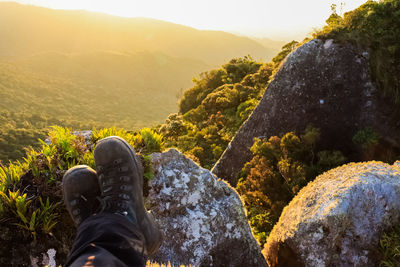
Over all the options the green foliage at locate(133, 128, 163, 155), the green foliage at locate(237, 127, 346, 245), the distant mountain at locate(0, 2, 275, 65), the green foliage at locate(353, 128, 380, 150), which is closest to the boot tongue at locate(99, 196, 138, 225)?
the green foliage at locate(133, 128, 163, 155)

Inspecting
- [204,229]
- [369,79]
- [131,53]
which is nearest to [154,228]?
[204,229]

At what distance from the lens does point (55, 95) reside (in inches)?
2500

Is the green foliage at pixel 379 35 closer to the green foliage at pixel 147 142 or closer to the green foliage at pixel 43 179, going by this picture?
the green foliage at pixel 147 142

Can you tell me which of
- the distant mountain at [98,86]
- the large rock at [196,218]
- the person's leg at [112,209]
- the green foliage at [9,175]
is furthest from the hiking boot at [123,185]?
the distant mountain at [98,86]

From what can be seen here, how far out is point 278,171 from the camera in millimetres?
8320

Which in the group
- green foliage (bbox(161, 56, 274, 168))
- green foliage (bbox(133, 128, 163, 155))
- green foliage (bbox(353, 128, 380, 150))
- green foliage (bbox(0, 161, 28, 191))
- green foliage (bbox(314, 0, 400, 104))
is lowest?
green foliage (bbox(161, 56, 274, 168))

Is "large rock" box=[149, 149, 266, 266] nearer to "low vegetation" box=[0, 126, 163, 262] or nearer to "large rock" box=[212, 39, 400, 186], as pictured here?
"low vegetation" box=[0, 126, 163, 262]

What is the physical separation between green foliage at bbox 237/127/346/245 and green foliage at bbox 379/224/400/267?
3.42m

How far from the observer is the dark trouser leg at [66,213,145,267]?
1843mm

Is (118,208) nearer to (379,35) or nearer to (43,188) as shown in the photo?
(43,188)

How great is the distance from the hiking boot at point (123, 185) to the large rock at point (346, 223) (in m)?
2.36

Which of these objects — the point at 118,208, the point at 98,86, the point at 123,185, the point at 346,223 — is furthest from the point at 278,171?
the point at 98,86

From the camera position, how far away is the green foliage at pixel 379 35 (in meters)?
7.59

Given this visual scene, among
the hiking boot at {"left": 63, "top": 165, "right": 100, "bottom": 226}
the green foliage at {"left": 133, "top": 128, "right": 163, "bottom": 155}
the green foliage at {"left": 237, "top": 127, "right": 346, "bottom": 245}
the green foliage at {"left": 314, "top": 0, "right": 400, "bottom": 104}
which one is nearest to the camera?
the hiking boot at {"left": 63, "top": 165, "right": 100, "bottom": 226}
